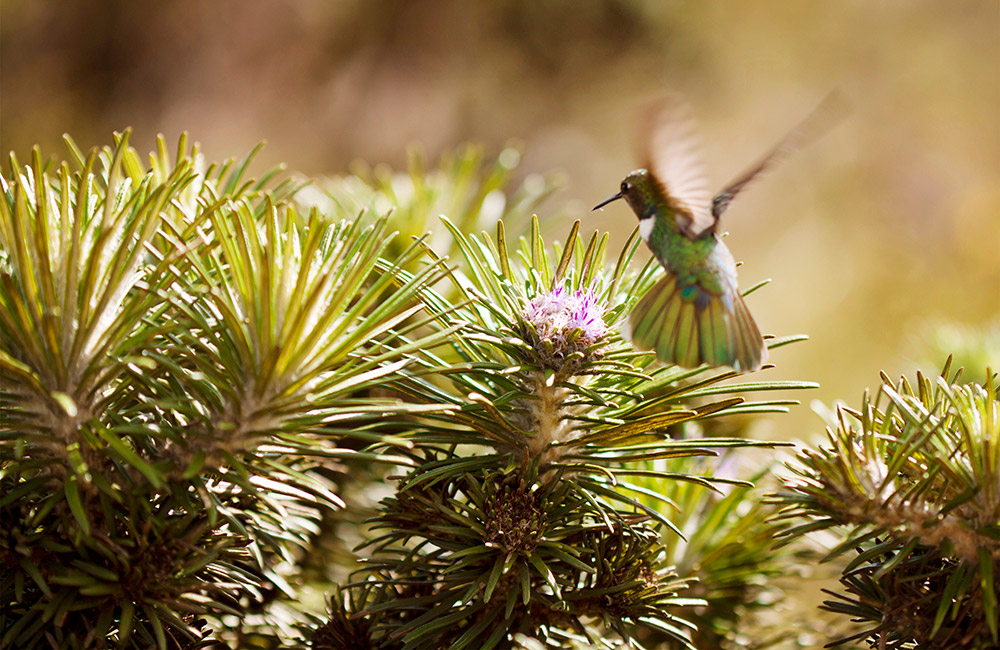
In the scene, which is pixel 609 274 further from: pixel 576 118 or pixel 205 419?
pixel 576 118

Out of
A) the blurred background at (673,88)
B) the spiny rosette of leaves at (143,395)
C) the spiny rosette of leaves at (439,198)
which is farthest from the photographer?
the blurred background at (673,88)

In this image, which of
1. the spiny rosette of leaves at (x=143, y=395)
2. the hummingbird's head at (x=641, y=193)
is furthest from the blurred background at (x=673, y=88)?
the spiny rosette of leaves at (x=143, y=395)

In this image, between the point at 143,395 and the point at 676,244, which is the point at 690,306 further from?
the point at 143,395

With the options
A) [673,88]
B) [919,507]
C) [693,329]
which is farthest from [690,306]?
[673,88]

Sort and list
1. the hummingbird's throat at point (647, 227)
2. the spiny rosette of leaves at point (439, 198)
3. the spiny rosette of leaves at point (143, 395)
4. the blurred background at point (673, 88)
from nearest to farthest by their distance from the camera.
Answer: the spiny rosette of leaves at point (143, 395)
the hummingbird's throat at point (647, 227)
the spiny rosette of leaves at point (439, 198)
the blurred background at point (673, 88)

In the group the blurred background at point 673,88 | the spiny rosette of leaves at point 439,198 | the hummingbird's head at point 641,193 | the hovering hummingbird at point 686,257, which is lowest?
the hovering hummingbird at point 686,257

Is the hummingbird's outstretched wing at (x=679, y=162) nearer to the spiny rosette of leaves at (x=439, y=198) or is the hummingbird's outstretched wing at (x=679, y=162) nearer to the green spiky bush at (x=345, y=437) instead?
the green spiky bush at (x=345, y=437)

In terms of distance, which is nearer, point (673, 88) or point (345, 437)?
point (345, 437)
